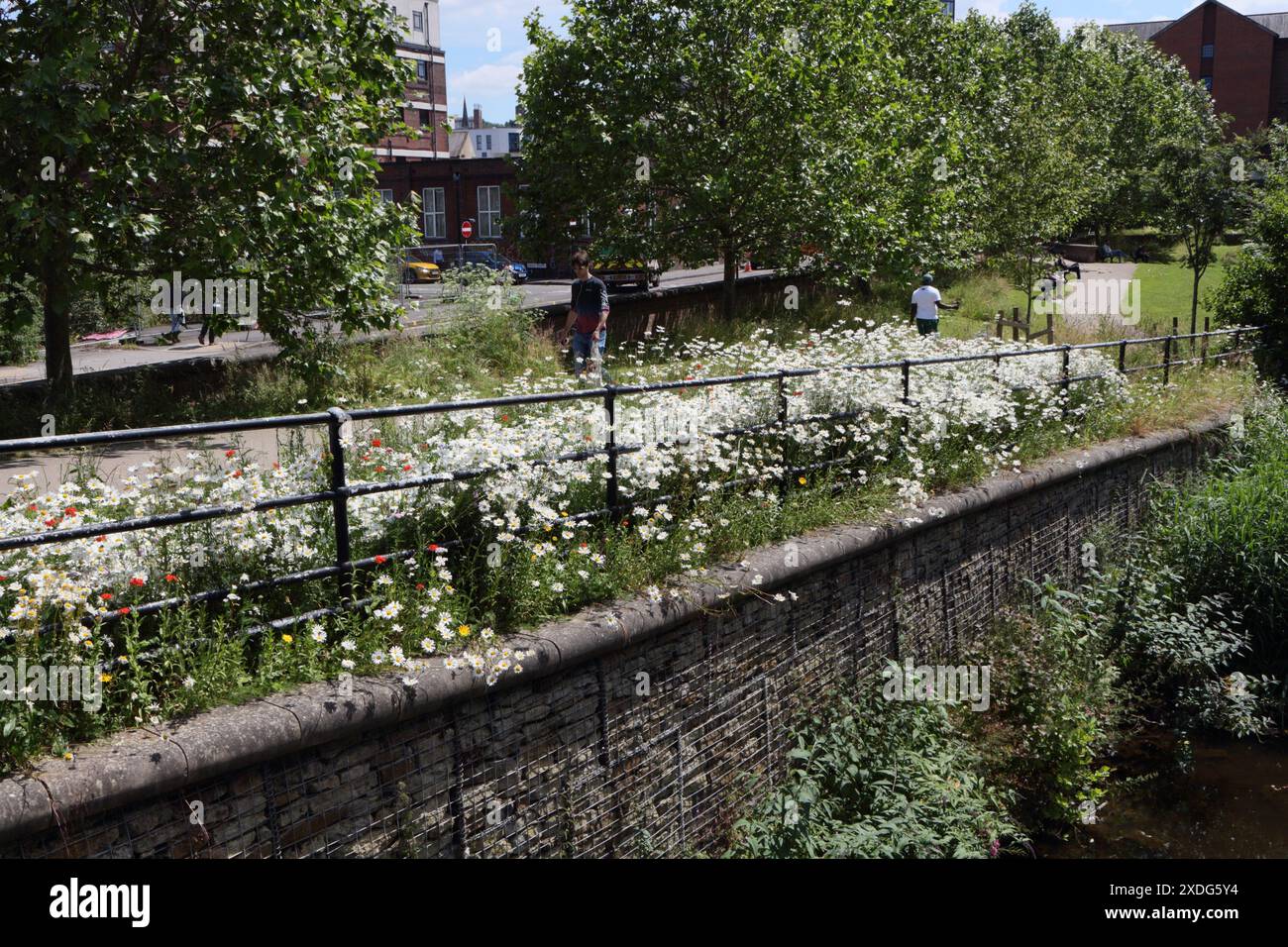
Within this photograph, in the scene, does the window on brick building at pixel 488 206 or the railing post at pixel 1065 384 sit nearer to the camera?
the railing post at pixel 1065 384

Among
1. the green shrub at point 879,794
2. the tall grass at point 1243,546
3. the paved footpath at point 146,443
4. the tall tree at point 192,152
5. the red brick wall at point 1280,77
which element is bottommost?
the green shrub at point 879,794

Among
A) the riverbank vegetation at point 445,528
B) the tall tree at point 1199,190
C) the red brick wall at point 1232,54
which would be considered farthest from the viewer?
the red brick wall at point 1232,54

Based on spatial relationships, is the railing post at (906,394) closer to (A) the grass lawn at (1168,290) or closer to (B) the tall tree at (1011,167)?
(B) the tall tree at (1011,167)

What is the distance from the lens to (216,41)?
12094 mm

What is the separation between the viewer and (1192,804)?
27.5ft

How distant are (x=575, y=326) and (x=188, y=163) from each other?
4.50 meters

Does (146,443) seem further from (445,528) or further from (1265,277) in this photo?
(1265,277)

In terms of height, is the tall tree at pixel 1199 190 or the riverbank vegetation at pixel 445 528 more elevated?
the tall tree at pixel 1199 190

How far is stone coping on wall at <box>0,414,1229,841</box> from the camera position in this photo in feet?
12.2

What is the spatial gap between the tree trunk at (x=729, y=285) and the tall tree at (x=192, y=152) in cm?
958
